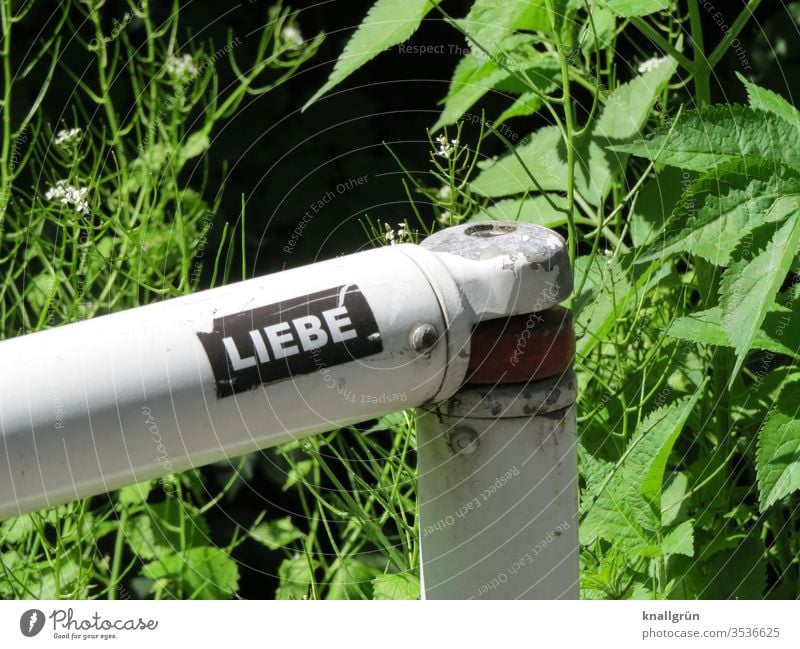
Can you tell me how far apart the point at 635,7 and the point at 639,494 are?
1.36 feet

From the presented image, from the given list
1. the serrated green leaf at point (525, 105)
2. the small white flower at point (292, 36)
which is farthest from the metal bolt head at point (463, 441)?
the small white flower at point (292, 36)

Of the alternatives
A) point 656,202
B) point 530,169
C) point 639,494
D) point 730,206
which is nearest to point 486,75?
point 530,169

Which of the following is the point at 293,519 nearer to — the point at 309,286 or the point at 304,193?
the point at 304,193

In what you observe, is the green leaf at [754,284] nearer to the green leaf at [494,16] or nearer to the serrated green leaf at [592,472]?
the serrated green leaf at [592,472]

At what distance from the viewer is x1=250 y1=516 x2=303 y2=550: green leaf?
137 cm

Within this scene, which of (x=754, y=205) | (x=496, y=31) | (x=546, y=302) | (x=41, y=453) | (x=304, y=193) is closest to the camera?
(x=41, y=453)

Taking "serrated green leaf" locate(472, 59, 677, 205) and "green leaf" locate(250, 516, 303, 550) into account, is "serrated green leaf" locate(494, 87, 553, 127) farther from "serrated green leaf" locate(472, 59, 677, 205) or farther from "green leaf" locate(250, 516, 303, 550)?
"green leaf" locate(250, 516, 303, 550)

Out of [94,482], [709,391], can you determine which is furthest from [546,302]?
[709,391]

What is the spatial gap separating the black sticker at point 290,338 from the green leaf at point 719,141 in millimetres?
307

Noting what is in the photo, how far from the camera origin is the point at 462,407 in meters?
0.64

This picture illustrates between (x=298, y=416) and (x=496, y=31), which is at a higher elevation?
(x=496, y=31)

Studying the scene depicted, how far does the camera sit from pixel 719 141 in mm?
792

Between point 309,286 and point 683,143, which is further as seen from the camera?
point 683,143
